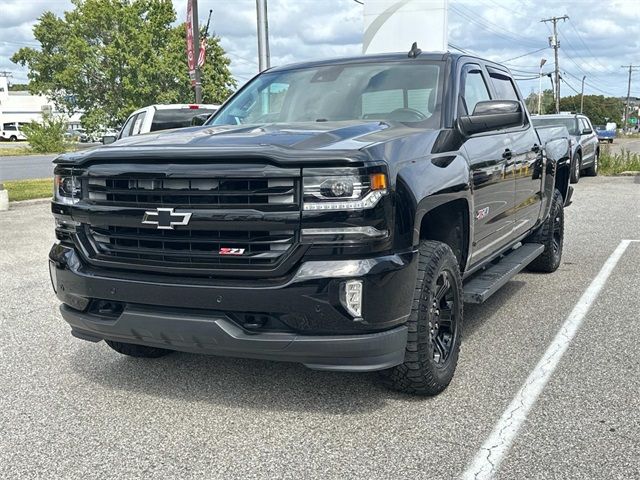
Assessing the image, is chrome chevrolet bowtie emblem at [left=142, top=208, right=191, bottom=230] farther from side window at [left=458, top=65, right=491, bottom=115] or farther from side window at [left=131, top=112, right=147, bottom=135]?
side window at [left=131, top=112, right=147, bottom=135]

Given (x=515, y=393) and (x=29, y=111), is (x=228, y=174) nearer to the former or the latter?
(x=515, y=393)

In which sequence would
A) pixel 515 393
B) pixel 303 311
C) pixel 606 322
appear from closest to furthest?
1. pixel 303 311
2. pixel 515 393
3. pixel 606 322

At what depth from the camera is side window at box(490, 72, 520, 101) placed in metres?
5.52

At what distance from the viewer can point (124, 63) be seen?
51156mm

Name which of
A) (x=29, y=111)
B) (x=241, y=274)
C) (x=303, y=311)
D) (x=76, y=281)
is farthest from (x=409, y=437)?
(x=29, y=111)

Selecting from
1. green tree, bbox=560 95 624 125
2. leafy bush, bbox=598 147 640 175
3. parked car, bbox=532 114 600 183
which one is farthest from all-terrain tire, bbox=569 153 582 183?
green tree, bbox=560 95 624 125

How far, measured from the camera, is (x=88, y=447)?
3.25 m

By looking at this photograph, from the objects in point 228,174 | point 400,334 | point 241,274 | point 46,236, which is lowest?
point 46,236

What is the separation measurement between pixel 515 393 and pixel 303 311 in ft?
4.79

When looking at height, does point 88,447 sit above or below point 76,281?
below

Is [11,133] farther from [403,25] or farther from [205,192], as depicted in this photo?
[205,192]

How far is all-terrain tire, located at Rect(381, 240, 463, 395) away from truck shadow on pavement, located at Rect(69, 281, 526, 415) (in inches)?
6.2

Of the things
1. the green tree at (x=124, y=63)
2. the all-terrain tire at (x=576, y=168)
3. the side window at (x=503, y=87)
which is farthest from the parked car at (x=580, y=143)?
the green tree at (x=124, y=63)

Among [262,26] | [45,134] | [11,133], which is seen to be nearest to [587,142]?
[262,26]
